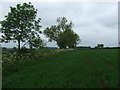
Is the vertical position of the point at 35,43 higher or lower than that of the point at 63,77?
higher

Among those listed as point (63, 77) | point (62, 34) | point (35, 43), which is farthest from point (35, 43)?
point (62, 34)

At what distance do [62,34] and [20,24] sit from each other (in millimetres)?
51326

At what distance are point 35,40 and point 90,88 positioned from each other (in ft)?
75.3

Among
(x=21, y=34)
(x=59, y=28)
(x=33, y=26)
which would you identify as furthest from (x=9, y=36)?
(x=59, y=28)

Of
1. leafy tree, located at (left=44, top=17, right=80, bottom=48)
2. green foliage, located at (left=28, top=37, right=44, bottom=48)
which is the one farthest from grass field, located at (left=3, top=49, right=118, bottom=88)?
leafy tree, located at (left=44, top=17, right=80, bottom=48)

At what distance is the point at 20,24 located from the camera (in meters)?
30.3

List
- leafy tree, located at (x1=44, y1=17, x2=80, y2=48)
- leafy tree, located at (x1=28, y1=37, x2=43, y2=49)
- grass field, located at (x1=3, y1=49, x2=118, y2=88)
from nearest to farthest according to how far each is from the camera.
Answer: grass field, located at (x1=3, y1=49, x2=118, y2=88), leafy tree, located at (x1=28, y1=37, x2=43, y2=49), leafy tree, located at (x1=44, y1=17, x2=80, y2=48)

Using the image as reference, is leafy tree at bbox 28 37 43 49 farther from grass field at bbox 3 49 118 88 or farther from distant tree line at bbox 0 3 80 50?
grass field at bbox 3 49 118 88

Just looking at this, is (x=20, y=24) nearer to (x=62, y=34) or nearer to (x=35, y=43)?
(x=35, y=43)

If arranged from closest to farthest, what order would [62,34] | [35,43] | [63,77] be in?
1. [63,77]
2. [35,43]
3. [62,34]

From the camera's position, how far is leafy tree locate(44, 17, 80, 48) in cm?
8012

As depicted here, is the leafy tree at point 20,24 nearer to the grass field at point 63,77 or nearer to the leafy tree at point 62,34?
the grass field at point 63,77

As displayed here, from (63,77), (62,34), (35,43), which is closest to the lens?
(63,77)

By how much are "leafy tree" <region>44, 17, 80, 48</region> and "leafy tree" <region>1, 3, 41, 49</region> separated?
47.7 meters
